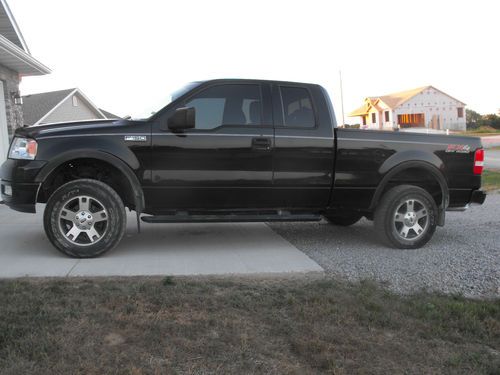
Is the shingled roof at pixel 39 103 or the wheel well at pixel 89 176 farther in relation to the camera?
the shingled roof at pixel 39 103

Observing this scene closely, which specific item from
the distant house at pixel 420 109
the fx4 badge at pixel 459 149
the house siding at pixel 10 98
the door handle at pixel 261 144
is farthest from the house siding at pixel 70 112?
the distant house at pixel 420 109

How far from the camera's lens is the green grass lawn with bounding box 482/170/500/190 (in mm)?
12695

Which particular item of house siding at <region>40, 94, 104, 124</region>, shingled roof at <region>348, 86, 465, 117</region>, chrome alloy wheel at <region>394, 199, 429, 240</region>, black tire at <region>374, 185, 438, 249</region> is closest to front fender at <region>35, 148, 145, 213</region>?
black tire at <region>374, 185, 438, 249</region>

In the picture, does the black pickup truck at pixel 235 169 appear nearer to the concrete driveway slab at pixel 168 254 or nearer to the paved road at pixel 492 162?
the concrete driveway slab at pixel 168 254

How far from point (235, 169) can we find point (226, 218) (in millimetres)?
576

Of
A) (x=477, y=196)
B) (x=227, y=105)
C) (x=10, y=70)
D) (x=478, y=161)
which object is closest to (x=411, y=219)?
(x=477, y=196)

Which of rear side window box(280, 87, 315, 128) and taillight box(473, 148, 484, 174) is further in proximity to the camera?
taillight box(473, 148, 484, 174)

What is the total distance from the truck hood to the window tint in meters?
0.80

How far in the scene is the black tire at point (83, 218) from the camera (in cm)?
536

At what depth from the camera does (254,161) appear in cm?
580

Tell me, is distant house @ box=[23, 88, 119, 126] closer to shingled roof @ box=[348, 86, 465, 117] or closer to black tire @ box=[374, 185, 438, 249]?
black tire @ box=[374, 185, 438, 249]

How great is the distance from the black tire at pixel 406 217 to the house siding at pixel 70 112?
83.8 feet

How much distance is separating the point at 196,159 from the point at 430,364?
3.33 metres

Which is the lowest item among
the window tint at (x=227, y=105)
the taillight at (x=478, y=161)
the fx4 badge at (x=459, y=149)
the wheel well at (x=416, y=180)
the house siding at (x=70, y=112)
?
the wheel well at (x=416, y=180)
